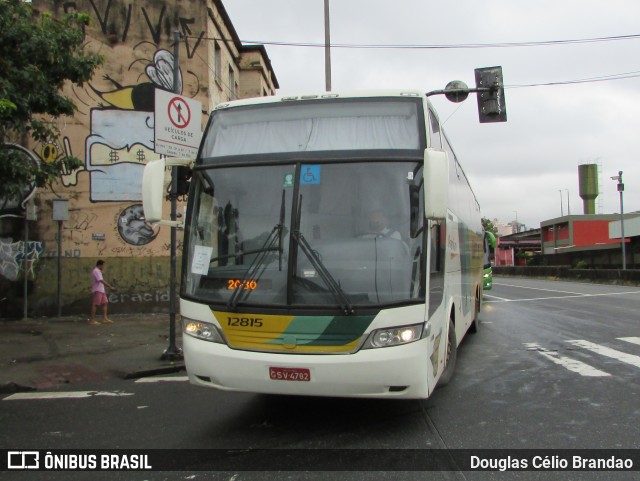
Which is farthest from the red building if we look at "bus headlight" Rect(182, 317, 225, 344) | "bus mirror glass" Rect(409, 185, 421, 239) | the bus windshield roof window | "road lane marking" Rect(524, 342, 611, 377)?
"bus headlight" Rect(182, 317, 225, 344)

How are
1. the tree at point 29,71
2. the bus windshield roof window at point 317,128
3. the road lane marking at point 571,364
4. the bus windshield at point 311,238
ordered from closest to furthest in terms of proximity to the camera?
the bus windshield at point 311,238
the bus windshield roof window at point 317,128
the road lane marking at point 571,364
the tree at point 29,71

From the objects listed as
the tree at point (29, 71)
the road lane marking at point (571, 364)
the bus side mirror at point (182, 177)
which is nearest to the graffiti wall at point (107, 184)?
the tree at point (29, 71)

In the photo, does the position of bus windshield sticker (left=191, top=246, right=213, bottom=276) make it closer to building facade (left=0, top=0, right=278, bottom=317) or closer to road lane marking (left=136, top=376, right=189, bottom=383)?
road lane marking (left=136, top=376, right=189, bottom=383)

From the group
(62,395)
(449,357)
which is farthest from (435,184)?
(62,395)

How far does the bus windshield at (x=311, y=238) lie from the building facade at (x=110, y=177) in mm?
10578

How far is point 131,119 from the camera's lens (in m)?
15.3

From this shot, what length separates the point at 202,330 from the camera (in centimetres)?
498

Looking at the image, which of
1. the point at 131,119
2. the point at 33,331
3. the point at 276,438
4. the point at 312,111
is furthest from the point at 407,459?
the point at 131,119

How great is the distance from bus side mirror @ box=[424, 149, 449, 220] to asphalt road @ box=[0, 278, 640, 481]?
2022mm

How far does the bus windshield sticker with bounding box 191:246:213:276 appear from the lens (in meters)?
5.10

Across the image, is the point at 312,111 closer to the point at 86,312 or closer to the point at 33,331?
the point at 33,331

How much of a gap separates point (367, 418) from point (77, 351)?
21.4 ft

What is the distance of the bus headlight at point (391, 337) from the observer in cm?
449

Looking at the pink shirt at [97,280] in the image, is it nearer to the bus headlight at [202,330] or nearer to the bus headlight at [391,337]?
the bus headlight at [202,330]
